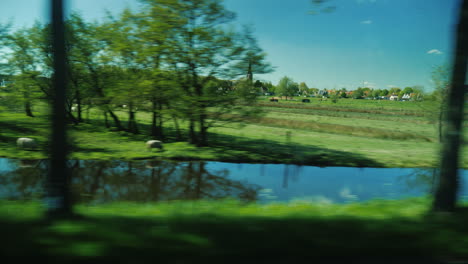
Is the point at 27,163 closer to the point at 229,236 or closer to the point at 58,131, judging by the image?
the point at 58,131

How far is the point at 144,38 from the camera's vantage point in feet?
72.6

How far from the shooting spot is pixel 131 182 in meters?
14.5

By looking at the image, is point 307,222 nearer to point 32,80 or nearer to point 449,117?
point 449,117

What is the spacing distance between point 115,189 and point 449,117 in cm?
1247

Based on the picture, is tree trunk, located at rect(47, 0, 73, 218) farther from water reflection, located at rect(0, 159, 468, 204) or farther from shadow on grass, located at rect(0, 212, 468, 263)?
water reflection, located at rect(0, 159, 468, 204)

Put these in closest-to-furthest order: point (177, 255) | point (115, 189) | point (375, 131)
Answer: point (177, 255)
point (115, 189)
point (375, 131)

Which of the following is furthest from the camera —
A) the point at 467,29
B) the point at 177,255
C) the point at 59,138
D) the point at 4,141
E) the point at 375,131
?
the point at 375,131

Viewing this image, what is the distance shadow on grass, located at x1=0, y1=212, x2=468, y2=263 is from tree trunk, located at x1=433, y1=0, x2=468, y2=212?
48.2 inches

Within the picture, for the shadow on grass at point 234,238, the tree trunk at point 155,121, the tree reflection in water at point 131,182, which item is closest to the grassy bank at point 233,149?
the tree trunk at point 155,121

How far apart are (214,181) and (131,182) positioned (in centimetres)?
428

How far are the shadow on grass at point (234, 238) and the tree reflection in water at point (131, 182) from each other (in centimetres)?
787

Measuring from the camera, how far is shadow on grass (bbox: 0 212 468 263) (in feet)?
12.0

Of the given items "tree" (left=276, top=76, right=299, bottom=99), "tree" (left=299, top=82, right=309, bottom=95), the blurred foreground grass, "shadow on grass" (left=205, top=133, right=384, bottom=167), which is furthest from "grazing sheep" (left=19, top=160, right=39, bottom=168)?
"tree" (left=299, top=82, right=309, bottom=95)

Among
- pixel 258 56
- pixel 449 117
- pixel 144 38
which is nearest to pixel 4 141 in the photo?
pixel 144 38
